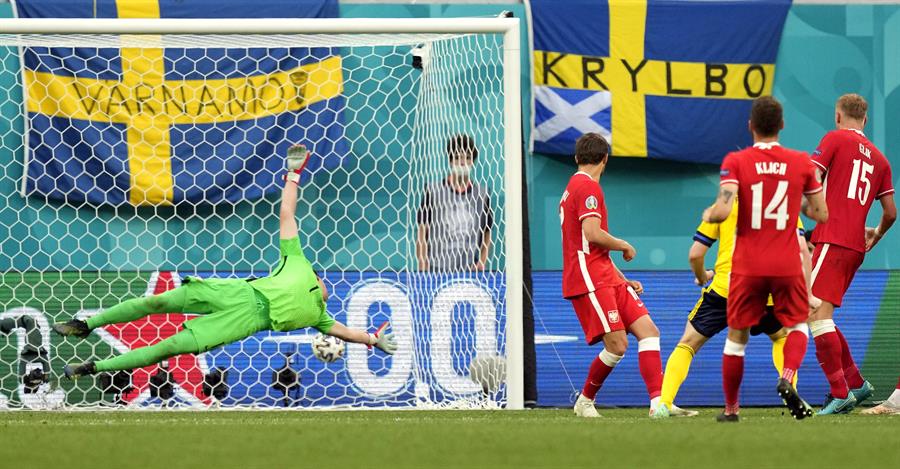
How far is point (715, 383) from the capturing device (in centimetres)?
993

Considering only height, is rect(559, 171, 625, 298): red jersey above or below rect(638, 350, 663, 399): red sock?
above

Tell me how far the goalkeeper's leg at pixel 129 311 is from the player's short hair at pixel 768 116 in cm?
354

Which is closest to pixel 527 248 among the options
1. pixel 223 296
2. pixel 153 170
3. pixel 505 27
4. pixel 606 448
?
pixel 505 27

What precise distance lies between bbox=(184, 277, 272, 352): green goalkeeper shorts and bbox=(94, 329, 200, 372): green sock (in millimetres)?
57

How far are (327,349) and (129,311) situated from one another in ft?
4.41

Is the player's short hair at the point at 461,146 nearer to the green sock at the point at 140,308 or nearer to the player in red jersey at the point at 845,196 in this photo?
the green sock at the point at 140,308

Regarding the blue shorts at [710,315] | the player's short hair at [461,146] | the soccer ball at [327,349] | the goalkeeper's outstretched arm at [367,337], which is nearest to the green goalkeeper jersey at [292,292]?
the goalkeeper's outstretched arm at [367,337]

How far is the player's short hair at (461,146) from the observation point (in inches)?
378

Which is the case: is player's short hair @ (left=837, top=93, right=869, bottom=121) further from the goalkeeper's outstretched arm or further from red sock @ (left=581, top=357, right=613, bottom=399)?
the goalkeeper's outstretched arm

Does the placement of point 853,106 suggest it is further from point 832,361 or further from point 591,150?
point 591,150

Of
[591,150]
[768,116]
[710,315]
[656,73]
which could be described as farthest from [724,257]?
[656,73]

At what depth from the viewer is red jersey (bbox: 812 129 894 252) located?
7855 mm

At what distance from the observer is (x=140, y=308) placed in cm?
808

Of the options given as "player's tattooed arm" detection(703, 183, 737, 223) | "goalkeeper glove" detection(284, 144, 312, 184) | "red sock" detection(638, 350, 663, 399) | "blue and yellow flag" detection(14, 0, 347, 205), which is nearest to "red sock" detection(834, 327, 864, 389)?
"red sock" detection(638, 350, 663, 399)
